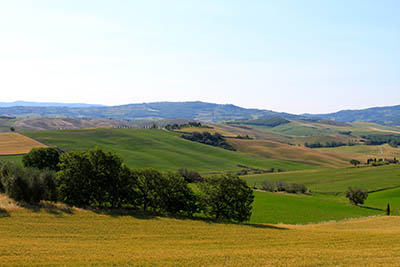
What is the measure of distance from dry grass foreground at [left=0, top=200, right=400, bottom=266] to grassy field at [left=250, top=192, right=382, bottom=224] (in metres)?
20.5

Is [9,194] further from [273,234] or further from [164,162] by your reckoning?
[164,162]

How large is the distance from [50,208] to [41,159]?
33.9m

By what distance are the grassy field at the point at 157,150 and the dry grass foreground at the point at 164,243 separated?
Result: 91.3 meters

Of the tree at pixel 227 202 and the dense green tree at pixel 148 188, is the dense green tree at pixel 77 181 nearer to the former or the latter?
the dense green tree at pixel 148 188

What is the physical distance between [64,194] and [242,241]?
94.1ft

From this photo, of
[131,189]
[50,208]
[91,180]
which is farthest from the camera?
[131,189]

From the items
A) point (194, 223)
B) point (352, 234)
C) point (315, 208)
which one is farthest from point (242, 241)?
point (315, 208)

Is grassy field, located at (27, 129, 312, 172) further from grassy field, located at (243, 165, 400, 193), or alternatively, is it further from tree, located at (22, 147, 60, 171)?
tree, located at (22, 147, 60, 171)

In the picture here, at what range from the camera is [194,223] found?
4778cm

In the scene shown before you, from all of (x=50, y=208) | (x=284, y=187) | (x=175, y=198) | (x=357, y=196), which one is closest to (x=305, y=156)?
(x=284, y=187)

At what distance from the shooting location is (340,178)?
12850 cm

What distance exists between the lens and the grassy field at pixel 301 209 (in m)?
66.7

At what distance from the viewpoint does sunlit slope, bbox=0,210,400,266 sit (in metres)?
28.8

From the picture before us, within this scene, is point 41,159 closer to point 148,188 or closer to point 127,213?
point 148,188
